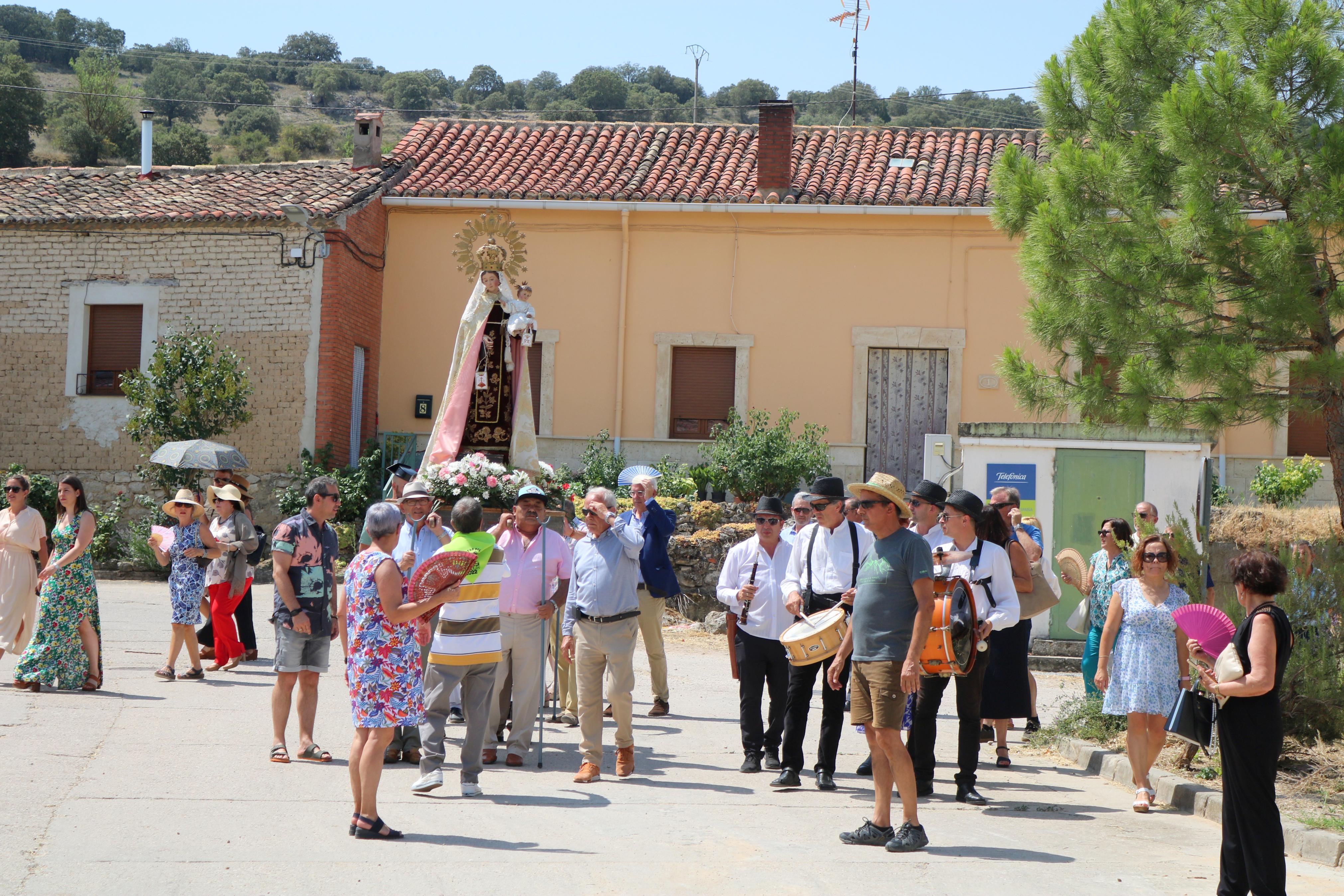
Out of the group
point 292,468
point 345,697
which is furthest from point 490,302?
point 292,468

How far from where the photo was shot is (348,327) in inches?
776

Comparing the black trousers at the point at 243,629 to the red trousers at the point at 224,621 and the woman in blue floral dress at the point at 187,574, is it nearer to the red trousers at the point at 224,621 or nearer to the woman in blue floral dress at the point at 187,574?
the red trousers at the point at 224,621

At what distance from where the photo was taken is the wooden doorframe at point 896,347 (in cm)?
2005

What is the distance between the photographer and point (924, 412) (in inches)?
798

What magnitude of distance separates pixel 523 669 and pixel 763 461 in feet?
34.9

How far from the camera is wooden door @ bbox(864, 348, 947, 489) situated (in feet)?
66.4

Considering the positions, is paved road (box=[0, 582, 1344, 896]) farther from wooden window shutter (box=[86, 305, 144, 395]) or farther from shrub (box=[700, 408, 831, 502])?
wooden window shutter (box=[86, 305, 144, 395])

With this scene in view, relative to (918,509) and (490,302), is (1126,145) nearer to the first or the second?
(918,509)

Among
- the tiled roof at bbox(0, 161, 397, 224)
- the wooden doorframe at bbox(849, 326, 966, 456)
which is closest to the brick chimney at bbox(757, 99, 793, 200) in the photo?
the wooden doorframe at bbox(849, 326, 966, 456)

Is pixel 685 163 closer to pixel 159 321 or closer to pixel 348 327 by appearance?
pixel 348 327

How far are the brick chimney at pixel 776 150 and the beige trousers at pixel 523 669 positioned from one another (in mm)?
13597

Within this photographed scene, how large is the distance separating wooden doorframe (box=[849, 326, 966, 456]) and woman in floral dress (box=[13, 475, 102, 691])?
13.1 meters

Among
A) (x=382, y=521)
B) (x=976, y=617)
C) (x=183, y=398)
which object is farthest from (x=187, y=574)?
(x=183, y=398)

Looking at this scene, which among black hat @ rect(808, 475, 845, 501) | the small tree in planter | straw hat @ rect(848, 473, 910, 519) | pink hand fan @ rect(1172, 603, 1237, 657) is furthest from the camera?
the small tree in planter
